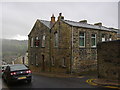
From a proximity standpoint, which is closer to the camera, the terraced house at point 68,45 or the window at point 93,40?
the terraced house at point 68,45

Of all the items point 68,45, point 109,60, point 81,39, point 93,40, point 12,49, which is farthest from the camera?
point 12,49

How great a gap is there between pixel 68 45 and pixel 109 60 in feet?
22.2

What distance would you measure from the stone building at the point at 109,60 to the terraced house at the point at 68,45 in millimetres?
4872

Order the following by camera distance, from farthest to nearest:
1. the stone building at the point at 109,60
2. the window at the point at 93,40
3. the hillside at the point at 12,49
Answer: the hillside at the point at 12,49
the window at the point at 93,40
the stone building at the point at 109,60

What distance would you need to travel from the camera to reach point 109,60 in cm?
1066

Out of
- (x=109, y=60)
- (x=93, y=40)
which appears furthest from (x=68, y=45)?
(x=109, y=60)

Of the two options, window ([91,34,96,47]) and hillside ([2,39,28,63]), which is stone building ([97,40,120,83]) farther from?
hillside ([2,39,28,63])

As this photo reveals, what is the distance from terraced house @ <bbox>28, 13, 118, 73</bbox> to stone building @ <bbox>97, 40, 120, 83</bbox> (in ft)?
16.0

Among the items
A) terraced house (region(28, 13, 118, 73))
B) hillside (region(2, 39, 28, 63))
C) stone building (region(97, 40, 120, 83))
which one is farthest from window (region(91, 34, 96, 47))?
hillside (region(2, 39, 28, 63))

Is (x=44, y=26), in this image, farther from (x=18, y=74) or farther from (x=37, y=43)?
(x=18, y=74)

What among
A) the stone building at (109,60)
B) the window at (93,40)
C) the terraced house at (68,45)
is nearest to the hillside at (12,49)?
the terraced house at (68,45)

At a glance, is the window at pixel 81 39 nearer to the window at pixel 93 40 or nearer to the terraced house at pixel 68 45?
the terraced house at pixel 68 45

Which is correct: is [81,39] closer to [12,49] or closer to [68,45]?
[68,45]

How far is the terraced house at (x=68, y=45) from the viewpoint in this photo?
16.2m
